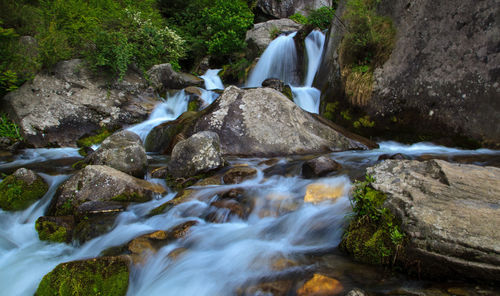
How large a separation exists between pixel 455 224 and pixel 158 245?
287 centimetres

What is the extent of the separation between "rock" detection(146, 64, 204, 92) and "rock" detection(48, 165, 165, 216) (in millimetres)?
7593

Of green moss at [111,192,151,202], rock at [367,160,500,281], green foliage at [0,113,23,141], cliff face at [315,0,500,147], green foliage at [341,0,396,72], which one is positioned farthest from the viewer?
green foliage at [0,113,23,141]

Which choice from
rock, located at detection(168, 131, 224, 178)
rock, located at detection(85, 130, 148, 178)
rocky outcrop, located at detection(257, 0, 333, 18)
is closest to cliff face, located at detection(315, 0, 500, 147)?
rock, located at detection(168, 131, 224, 178)

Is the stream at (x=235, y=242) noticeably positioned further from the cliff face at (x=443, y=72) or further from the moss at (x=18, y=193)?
the cliff face at (x=443, y=72)

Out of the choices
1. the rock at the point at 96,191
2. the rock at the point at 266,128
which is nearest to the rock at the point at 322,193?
the rock at the point at 266,128

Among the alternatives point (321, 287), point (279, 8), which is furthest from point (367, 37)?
point (279, 8)

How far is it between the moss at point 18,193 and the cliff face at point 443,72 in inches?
281

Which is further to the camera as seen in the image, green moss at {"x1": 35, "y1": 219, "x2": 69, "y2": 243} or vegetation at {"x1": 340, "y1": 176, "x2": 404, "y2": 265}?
green moss at {"x1": 35, "y1": 219, "x2": 69, "y2": 243}

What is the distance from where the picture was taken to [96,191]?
4336 mm

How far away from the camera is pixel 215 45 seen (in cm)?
1639

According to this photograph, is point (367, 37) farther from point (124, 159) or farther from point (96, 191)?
point (96, 191)

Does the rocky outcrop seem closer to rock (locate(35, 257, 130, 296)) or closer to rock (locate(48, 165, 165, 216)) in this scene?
rock (locate(48, 165, 165, 216))

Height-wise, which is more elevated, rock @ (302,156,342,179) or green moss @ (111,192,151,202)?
rock @ (302,156,342,179)

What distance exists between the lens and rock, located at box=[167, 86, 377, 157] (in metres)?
6.50
